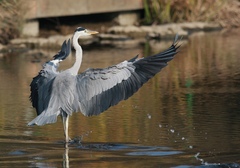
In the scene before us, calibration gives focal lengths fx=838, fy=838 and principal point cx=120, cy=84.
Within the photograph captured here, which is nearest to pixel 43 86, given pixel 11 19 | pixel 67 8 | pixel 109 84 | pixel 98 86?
pixel 98 86

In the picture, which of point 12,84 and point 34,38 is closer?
point 12,84

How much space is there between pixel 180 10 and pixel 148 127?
40.9ft

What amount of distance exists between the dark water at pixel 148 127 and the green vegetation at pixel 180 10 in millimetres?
6040

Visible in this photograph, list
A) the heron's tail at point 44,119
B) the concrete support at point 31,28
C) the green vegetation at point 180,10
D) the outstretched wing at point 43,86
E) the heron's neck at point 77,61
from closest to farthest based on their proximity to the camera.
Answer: the heron's tail at point 44,119 → the outstretched wing at point 43,86 → the heron's neck at point 77,61 → the concrete support at point 31,28 → the green vegetation at point 180,10

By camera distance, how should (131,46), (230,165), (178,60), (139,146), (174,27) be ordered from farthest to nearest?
(174,27) → (131,46) → (178,60) → (139,146) → (230,165)

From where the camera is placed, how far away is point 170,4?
72.5ft

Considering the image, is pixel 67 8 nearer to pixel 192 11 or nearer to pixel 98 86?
pixel 192 11

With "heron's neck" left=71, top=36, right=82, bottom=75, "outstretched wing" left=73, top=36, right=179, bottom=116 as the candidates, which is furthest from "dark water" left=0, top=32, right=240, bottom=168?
"heron's neck" left=71, top=36, right=82, bottom=75

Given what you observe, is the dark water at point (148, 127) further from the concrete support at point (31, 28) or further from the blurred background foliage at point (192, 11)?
the blurred background foliage at point (192, 11)

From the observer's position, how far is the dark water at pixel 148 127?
8.63m

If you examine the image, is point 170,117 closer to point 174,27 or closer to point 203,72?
point 203,72

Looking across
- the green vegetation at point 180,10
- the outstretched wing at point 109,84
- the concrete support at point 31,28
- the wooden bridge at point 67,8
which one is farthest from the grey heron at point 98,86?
the green vegetation at point 180,10

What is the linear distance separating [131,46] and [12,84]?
5875 millimetres

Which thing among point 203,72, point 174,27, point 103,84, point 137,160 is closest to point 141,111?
point 103,84
